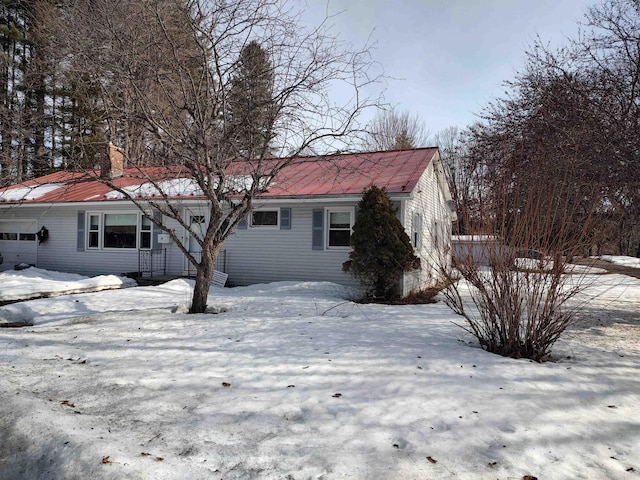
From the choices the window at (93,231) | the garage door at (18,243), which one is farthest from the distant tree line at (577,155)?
the garage door at (18,243)

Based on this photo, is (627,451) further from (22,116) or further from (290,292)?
(22,116)

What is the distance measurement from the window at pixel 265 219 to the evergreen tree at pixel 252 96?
4.83m

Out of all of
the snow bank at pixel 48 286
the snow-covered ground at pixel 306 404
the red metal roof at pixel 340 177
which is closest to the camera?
the snow-covered ground at pixel 306 404

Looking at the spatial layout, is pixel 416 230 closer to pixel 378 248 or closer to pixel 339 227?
pixel 339 227

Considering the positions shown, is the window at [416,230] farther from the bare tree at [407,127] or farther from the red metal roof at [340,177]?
the bare tree at [407,127]

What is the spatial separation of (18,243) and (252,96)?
1315 cm

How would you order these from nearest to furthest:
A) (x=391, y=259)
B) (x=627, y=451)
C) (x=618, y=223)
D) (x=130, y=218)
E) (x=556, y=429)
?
(x=627, y=451), (x=556, y=429), (x=618, y=223), (x=391, y=259), (x=130, y=218)

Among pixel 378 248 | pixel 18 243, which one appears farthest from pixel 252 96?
pixel 18 243

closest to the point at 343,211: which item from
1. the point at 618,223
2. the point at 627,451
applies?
the point at 618,223

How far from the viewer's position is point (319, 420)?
299 cm

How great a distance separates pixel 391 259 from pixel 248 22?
5.73m

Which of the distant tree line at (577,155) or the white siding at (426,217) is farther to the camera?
the white siding at (426,217)

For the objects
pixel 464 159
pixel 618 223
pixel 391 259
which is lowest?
pixel 391 259

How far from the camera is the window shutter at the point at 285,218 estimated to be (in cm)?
1172
